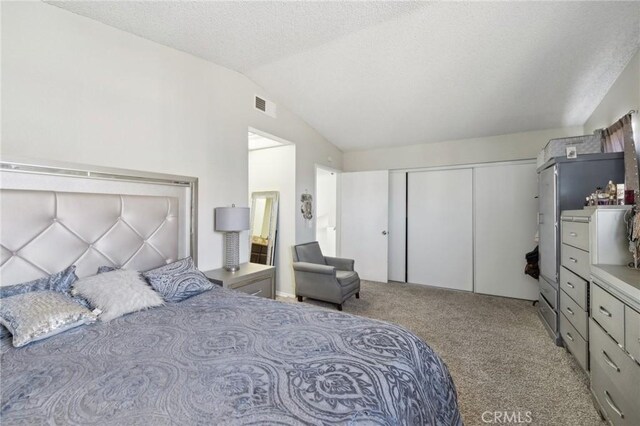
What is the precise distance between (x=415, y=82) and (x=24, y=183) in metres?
3.56

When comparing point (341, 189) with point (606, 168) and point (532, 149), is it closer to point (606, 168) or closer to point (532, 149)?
point (532, 149)

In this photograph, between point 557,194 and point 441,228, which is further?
point 441,228

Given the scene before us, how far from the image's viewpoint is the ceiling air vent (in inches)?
139

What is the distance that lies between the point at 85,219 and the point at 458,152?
4772mm

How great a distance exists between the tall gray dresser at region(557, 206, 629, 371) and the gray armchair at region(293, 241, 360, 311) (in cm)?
215

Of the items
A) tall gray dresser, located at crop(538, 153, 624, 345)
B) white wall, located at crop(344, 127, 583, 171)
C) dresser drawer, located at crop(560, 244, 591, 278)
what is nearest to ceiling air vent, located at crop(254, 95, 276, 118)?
white wall, located at crop(344, 127, 583, 171)

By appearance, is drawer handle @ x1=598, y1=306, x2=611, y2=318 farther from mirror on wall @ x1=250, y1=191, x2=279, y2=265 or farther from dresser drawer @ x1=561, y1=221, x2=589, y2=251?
mirror on wall @ x1=250, y1=191, x2=279, y2=265

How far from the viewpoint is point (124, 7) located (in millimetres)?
2047

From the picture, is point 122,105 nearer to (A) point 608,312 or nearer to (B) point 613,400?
(A) point 608,312

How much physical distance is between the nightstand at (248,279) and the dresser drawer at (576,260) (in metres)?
2.65

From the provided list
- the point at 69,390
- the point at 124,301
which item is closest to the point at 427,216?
the point at 124,301

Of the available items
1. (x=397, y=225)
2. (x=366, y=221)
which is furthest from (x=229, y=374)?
(x=397, y=225)

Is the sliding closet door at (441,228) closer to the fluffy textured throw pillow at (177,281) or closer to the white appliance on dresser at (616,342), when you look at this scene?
the white appliance on dresser at (616,342)

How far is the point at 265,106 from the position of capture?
144 inches
